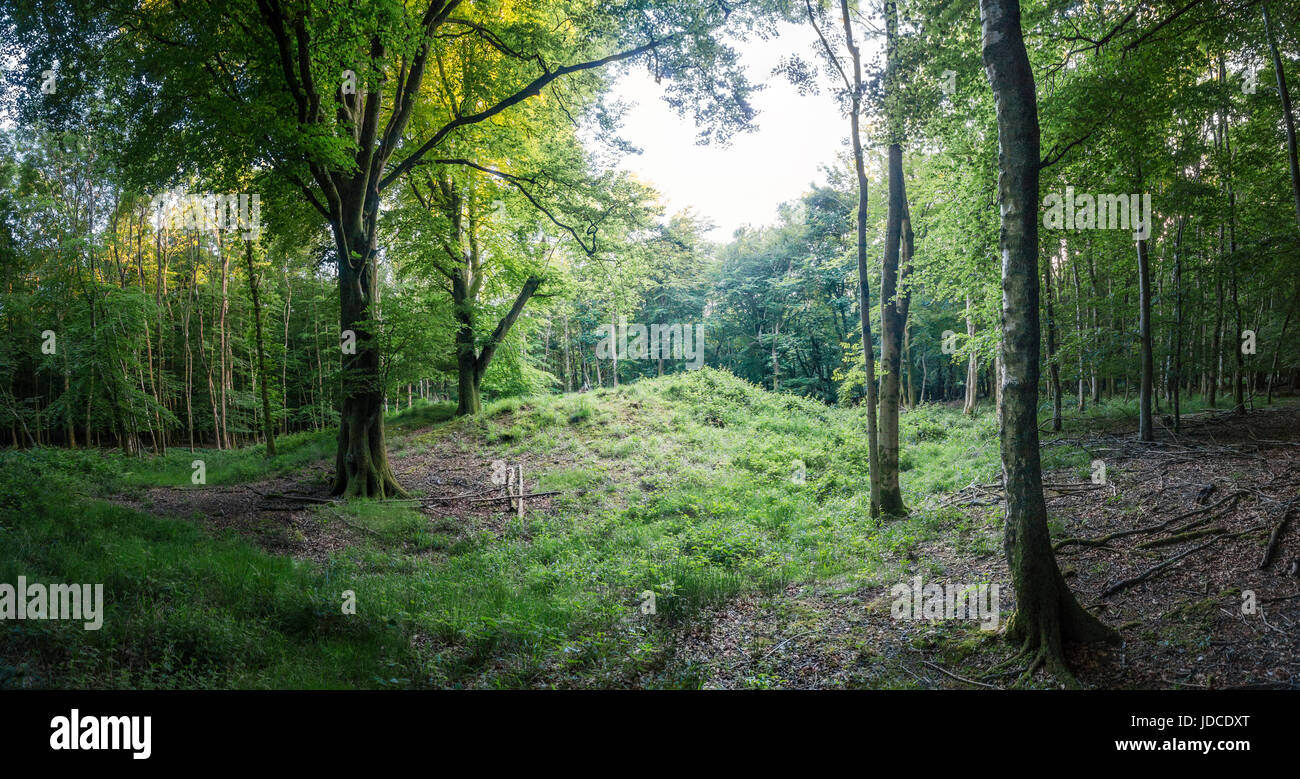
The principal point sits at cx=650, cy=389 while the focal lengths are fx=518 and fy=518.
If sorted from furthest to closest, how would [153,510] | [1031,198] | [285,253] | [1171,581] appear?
[285,253] < [153,510] < [1171,581] < [1031,198]

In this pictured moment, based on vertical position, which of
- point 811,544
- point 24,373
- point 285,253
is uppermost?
point 285,253

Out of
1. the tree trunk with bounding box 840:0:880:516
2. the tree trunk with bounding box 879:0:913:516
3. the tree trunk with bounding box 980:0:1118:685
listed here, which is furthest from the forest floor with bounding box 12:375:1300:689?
the tree trunk with bounding box 840:0:880:516

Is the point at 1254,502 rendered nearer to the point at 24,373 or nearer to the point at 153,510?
the point at 153,510

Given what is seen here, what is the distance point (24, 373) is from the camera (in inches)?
1141

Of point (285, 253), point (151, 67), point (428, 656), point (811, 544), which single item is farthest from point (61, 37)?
point (811, 544)

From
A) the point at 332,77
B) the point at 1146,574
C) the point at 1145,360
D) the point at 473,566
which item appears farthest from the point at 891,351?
the point at 332,77

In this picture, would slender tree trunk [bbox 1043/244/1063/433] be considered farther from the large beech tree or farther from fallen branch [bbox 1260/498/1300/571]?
the large beech tree

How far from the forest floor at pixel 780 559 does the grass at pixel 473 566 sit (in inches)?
2.4

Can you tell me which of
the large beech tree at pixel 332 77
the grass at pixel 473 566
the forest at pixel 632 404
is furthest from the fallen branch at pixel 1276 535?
the large beech tree at pixel 332 77

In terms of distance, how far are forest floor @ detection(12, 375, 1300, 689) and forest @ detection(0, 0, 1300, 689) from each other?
2.4 inches

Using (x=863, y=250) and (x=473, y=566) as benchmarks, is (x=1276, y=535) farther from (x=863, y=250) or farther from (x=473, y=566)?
(x=473, y=566)

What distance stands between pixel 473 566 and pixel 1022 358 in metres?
7.83

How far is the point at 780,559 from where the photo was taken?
8.42 meters

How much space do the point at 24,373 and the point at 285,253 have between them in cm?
2860
